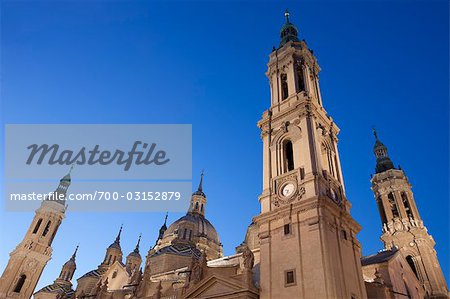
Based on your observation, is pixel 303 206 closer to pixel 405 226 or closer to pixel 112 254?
pixel 405 226

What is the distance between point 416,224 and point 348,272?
2965cm

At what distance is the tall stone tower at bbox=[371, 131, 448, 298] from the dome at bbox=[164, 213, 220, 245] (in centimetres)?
2642

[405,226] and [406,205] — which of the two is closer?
[405,226]

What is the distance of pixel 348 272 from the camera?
1883 cm

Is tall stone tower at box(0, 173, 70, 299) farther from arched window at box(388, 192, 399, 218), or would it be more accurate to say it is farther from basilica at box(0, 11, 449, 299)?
arched window at box(388, 192, 399, 218)

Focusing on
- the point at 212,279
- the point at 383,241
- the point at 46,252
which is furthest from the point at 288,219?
the point at 46,252

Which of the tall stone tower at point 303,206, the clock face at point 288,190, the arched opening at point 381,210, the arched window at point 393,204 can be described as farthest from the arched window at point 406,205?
the clock face at point 288,190

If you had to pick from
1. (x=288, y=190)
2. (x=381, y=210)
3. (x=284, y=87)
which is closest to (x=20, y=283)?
(x=288, y=190)

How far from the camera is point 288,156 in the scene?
25.2 m

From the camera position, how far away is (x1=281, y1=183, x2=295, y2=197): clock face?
71.3ft

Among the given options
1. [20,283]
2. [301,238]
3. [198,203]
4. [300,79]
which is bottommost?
[301,238]

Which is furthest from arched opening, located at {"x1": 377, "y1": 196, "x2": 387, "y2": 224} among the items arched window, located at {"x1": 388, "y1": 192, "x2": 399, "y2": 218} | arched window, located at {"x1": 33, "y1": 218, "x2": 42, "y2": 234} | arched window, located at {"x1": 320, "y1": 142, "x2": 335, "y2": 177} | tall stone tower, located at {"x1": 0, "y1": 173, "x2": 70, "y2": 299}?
arched window, located at {"x1": 33, "y1": 218, "x2": 42, "y2": 234}

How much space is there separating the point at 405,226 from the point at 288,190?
29237mm

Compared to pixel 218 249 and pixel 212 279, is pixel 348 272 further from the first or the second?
pixel 218 249
